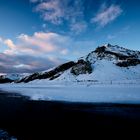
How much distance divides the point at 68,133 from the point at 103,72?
6566 inches

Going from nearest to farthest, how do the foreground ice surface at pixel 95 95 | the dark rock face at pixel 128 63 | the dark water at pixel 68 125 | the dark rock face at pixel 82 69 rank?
the dark water at pixel 68 125
the foreground ice surface at pixel 95 95
the dark rock face at pixel 82 69
the dark rock face at pixel 128 63

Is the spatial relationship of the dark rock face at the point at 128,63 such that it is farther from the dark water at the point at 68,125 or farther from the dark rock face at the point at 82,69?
the dark water at the point at 68,125

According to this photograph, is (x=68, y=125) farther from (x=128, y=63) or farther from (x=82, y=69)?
(x=128, y=63)

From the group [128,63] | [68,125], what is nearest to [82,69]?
[128,63]

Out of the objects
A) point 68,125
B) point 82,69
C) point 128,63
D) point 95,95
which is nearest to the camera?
point 68,125

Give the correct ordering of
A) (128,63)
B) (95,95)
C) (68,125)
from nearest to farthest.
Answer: (68,125) → (95,95) → (128,63)

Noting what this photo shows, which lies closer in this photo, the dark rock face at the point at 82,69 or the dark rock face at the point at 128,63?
the dark rock face at the point at 82,69

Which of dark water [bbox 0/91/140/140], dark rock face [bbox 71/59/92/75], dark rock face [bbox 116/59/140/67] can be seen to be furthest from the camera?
dark rock face [bbox 116/59/140/67]

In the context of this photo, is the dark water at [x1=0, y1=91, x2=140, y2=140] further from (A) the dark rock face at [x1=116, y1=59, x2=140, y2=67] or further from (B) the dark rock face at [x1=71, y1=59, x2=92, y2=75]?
A: (A) the dark rock face at [x1=116, y1=59, x2=140, y2=67]

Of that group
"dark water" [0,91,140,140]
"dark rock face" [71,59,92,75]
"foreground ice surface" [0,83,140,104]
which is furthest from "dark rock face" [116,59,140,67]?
"dark water" [0,91,140,140]

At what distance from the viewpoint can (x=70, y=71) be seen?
652 feet

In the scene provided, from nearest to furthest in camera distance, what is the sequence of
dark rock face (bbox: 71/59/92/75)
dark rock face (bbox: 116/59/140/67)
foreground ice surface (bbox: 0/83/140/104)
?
foreground ice surface (bbox: 0/83/140/104) → dark rock face (bbox: 71/59/92/75) → dark rock face (bbox: 116/59/140/67)

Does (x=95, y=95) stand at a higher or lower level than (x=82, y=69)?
lower

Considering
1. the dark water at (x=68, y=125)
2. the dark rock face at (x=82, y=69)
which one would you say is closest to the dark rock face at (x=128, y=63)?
the dark rock face at (x=82, y=69)
